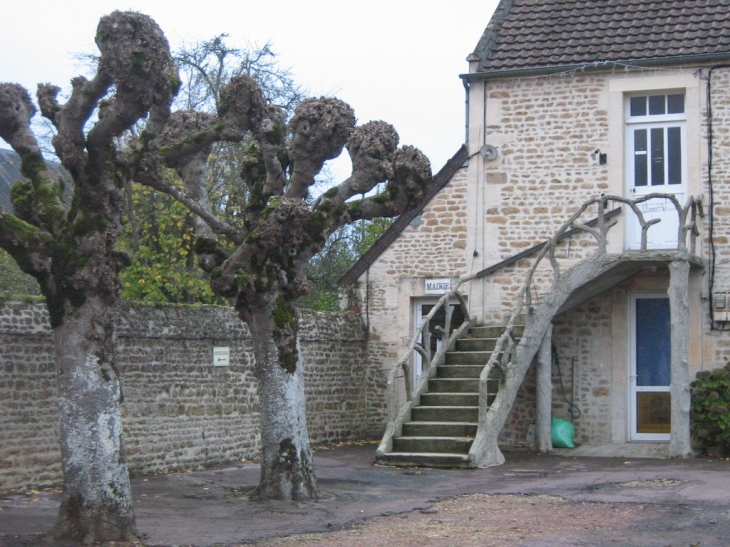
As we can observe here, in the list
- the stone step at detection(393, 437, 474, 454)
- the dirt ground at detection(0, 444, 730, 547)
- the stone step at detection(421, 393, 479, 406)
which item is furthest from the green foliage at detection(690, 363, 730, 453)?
the stone step at detection(393, 437, 474, 454)

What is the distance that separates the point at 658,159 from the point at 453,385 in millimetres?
4672

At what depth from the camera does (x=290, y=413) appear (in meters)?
9.52

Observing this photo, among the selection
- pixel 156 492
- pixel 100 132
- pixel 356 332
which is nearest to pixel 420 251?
pixel 356 332

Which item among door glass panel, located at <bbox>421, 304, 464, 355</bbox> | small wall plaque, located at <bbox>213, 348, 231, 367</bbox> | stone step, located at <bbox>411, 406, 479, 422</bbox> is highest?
door glass panel, located at <bbox>421, 304, 464, 355</bbox>

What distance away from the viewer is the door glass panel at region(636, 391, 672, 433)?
14.9 meters

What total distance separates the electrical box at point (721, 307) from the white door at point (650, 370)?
0.79 m

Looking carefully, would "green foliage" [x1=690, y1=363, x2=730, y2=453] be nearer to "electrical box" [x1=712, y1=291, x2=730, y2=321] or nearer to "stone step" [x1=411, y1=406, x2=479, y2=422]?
"electrical box" [x1=712, y1=291, x2=730, y2=321]

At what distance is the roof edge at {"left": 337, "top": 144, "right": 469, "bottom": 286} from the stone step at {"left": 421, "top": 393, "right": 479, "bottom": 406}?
3.32 m

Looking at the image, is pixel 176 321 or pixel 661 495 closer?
pixel 661 495

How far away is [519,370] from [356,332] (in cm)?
377

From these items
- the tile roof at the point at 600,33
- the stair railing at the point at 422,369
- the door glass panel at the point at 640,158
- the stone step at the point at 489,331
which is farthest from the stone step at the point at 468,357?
the tile roof at the point at 600,33

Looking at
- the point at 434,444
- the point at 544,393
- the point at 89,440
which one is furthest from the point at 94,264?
the point at 544,393

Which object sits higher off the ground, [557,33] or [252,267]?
[557,33]

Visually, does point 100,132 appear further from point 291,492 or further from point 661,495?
point 661,495
